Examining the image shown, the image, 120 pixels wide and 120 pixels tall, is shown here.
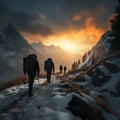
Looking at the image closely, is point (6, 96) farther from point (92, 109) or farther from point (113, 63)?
point (113, 63)

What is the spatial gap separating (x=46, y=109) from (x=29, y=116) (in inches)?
46.6

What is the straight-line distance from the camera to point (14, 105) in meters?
15.6

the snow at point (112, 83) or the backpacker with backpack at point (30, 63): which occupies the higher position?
the backpacker with backpack at point (30, 63)

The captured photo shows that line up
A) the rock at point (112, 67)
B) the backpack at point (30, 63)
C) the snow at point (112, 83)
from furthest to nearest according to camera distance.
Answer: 1. the rock at point (112, 67)
2. the snow at point (112, 83)
3. the backpack at point (30, 63)

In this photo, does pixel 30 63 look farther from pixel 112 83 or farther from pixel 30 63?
pixel 112 83

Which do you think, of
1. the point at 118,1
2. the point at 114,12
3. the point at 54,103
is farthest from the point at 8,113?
the point at 118,1

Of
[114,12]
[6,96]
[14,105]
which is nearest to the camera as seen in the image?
[14,105]

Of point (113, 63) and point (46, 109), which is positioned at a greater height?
point (113, 63)

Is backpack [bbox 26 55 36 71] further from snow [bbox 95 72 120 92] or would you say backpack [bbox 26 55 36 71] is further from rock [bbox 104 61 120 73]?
rock [bbox 104 61 120 73]

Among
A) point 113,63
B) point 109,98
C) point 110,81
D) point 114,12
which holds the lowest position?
point 109,98

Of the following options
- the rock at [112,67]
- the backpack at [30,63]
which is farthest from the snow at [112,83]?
the backpack at [30,63]

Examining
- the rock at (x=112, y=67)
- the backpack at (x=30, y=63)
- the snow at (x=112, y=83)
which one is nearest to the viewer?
the backpack at (x=30, y=63)

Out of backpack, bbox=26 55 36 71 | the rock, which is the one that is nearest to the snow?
the rock

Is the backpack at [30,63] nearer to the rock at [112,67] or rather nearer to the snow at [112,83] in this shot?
the snow at [112,83]
